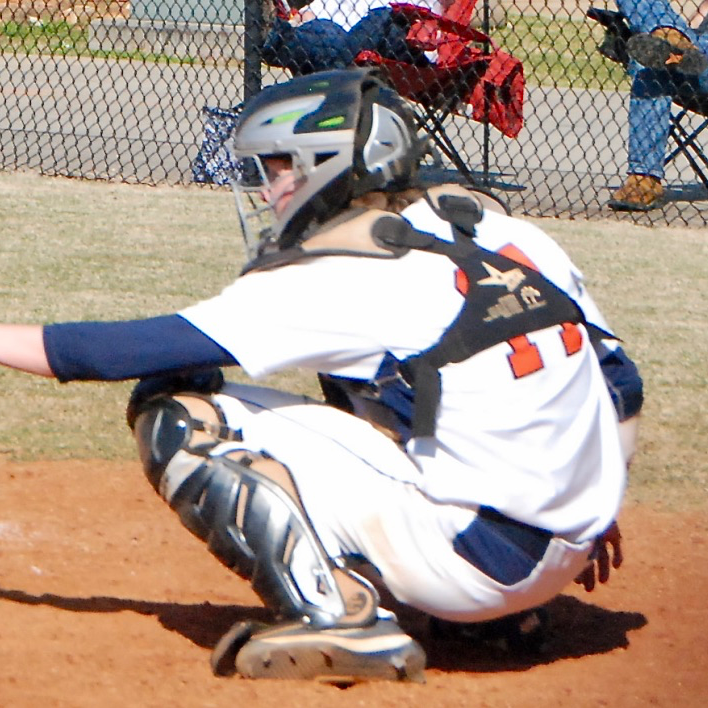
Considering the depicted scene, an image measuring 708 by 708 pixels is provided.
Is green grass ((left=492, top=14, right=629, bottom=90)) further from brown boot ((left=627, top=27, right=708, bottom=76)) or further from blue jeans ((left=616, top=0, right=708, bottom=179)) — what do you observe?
brown boot ((left=627, top=27, right=708, bottom=76))

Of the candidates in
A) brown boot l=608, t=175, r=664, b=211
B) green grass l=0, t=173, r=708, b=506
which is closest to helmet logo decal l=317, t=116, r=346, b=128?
green grass l=0, t=173, r=708, b=506

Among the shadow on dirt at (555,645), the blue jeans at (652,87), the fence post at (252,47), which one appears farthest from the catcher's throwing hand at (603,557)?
the fence post at (252,47)

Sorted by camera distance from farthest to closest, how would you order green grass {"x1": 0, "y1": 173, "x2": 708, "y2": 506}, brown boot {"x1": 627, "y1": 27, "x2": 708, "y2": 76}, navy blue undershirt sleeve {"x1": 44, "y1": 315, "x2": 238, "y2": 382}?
brown boot {"x1": 627, "y1": 27, "x2": 708, "y2": 76} → green grass {"x1": 0, "y1": 173, "x2": 708, "y2": 506} → navy blue undershirt sleeve {"x1": 44, "y1": 315, "x2": 238, "y2": 382}

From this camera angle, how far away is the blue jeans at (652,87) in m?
7.85

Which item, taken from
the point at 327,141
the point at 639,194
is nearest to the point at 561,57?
the point at 639,194

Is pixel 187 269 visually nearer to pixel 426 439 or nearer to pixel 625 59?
pixel 625 59

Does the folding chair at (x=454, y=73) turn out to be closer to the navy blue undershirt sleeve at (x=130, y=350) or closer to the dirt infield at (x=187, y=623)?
the dirt infield at (x=187, y=623)

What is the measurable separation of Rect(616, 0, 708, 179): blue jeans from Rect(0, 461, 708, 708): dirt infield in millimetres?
4264

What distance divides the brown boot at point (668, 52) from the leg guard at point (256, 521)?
546 cm

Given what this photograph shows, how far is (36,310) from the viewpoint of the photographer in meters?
5.75

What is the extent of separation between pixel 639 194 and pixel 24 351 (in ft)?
20.3

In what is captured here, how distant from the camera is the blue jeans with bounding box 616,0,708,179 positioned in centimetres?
785

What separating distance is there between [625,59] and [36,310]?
163 inches

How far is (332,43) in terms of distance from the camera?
807cm
